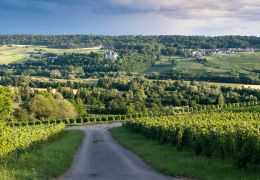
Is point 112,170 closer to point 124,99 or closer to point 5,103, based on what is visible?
point 5,103

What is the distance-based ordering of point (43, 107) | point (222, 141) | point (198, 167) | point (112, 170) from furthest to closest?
1. point (43, 107)
2. point (222, 141)
3. point (112, 170)
4. point (198, 167)

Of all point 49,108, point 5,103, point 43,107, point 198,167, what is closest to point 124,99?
point 49,108

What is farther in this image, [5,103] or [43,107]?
[43,107]

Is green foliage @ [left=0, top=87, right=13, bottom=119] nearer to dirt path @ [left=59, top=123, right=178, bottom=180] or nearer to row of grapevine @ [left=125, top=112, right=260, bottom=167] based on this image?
row of grapevine @ [left=125, top=112, right=260, bottom=167]

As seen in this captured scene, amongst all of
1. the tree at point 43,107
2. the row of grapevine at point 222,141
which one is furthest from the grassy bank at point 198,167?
the tree at point 43,107

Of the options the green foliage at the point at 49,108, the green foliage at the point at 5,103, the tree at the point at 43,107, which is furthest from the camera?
the green foliage at the point at 49,108

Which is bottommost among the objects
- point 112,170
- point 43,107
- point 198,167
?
point 43,107

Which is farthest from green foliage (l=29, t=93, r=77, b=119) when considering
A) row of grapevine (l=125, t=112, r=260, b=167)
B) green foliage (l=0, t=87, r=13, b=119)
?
row of grapevine (l=125, t=112, r=260, b=167)

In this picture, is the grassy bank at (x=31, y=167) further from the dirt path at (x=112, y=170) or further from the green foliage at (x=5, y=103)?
the green foliage at (x=5, y=103)

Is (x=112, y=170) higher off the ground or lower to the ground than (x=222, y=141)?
lower

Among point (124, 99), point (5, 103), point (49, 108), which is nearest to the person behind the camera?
point (5, 103)

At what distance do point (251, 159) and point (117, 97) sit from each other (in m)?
151

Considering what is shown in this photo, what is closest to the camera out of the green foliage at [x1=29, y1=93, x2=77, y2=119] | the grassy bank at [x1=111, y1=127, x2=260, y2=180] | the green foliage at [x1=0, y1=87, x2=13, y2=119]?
the grassy bank at [x1=111, y1=127, x2=260, y2=180]

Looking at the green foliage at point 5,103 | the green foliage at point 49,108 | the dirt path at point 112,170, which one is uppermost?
the dirt path at point 112,170
